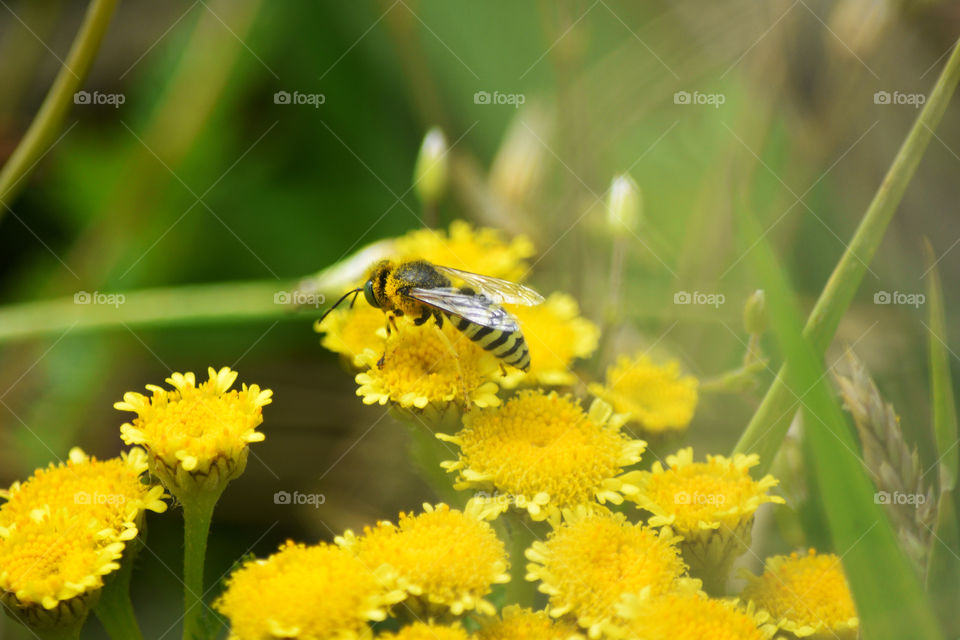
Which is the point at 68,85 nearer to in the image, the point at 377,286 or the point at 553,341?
the point at 377,286

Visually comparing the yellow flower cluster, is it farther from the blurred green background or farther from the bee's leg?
the blurred green background

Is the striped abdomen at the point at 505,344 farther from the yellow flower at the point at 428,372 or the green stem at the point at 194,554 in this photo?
the green stem at the point at 194,554

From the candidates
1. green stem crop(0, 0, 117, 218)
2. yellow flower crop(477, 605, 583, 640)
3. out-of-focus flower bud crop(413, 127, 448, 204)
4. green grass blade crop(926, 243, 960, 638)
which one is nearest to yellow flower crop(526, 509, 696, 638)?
yellow flower crop(477, 605, 583, 640)

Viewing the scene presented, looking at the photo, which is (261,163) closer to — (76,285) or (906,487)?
(76,285)

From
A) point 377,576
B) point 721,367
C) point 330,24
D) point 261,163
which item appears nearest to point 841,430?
point 377,576

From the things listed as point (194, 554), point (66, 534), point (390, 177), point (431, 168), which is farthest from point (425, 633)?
point (390, 177)

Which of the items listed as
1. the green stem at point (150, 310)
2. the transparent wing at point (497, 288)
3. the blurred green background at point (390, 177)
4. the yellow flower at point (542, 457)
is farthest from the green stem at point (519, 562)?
the green stem at point (150, 310)
